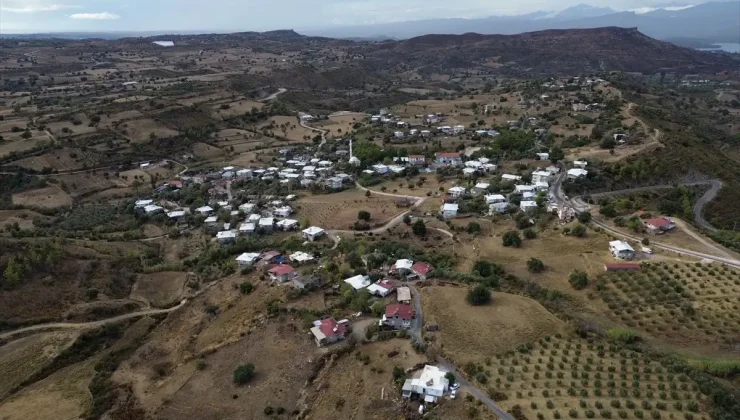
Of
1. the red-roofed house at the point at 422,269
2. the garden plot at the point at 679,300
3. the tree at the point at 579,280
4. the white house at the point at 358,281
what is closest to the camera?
the garden plot at the point at 679,300

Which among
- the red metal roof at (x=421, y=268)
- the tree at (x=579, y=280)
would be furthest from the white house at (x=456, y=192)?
the tree at (x=579, y=280)

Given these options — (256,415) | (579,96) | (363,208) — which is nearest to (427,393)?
(256,415)

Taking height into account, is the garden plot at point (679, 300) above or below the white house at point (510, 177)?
below

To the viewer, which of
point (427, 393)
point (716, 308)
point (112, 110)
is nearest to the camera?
point (427, 393)

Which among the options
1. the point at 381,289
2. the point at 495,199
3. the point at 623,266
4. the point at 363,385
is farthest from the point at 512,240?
the point at 363,385

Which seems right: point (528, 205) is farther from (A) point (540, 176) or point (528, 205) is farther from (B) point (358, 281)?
(B) point (358, 281)

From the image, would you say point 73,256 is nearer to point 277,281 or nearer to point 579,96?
point 277,281

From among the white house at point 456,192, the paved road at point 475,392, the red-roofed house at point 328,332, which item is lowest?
the red-roofed house at point 328,332

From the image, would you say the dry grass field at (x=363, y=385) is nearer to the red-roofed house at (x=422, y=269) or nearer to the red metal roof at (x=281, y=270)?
the red-roofed house at (x=422, y=269)
